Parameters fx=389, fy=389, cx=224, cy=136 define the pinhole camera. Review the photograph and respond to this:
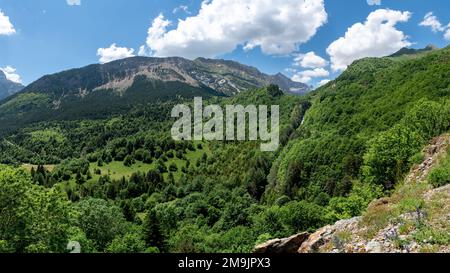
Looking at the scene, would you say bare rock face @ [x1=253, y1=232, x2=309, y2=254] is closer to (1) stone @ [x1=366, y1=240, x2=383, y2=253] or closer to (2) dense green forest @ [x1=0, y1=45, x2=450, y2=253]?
(1) stone @ [x1=366, y1=240, x2=383, y2=253]

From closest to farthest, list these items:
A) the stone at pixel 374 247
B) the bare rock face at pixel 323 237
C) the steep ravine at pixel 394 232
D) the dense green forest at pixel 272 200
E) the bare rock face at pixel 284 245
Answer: the steep ravine at pixel 394 232
the stone at pixel 374 247
the bare rock face at pixel 323 237
the bare rock face at pixel 284 245
the dense green forest at pixel 272 200

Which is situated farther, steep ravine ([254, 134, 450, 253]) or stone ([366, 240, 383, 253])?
stone ([366, 240, 383, 253])

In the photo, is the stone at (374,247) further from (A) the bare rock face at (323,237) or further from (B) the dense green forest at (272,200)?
(B) the dense green forest at (272,200)

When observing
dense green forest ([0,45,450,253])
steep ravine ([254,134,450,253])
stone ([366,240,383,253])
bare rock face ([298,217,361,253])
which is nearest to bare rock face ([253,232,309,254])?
steep ravine ([254,134,450,253])

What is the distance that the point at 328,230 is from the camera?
918 inches

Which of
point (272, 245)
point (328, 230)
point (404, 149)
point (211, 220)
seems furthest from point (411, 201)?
point (211, 220)

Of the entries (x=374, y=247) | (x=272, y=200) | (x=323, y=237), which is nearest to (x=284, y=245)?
(x=323, y=237)

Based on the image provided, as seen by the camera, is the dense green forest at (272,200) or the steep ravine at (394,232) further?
the dense green forest at (272,200)

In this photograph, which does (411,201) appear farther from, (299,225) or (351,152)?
(351,152)

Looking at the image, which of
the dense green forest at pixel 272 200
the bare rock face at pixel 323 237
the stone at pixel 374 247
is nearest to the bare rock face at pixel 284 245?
the bare rock face at pixel 323 237

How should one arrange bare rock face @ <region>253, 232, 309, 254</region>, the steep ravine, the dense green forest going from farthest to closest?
the dense green forest, bare rock face @ <region>253, 232, 309, 254</region>, the steep ravine

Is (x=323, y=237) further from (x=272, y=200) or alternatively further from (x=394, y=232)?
(x=272, y=200)

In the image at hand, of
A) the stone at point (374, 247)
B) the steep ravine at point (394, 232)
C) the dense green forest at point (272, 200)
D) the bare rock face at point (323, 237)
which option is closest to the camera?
the steep ravine at point (394, 232)

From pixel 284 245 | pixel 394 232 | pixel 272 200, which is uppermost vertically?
pixel 394 232
